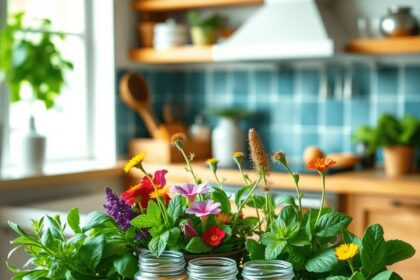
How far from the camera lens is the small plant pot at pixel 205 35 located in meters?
4.42

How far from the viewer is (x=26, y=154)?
394 cm

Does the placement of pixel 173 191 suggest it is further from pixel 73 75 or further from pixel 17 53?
pixel 73 75

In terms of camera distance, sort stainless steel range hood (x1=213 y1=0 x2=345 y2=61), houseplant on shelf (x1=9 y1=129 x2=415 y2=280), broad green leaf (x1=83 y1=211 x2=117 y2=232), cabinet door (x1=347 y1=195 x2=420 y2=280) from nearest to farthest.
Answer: houseplant on shelf (x1=9 y1=129 x2=415 y2=280), broad green leaf (x1=83 y1=211 x2=117 y2=232), cabinet door (x1=347 y1=195 x2=420 y2=280), stainless steel range hood (x1=213 y1=0 x2=345 y2=61)

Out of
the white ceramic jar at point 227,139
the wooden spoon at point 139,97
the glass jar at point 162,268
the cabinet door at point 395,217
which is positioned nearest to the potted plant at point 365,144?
the cabinet door at point 395,217

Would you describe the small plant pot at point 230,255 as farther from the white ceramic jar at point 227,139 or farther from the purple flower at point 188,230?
the white ceramic jar at point 227,139

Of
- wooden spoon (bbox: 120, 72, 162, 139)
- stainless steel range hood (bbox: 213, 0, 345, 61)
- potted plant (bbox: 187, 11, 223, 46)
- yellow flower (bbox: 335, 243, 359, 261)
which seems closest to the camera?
yellow flower (bbox: 335, 243, 359, 261)

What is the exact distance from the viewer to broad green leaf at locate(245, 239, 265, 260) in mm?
1246

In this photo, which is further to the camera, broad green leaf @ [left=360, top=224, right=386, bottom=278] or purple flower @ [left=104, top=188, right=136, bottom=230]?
purple flower @ [left=104, top=188, right=136, bottom=230]

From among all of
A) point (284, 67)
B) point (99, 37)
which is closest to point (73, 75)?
point (99, 37)

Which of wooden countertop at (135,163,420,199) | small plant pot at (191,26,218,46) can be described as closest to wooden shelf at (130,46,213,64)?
small plant pot at (191,26,218,46)

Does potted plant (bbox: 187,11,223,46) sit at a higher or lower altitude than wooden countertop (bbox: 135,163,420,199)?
higher

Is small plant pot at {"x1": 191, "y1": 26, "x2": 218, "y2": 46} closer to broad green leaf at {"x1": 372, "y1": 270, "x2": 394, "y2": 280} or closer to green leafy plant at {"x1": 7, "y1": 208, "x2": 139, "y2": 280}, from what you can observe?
green leafy plant at {"x1": 7, "y1": 208, "x2": 139, "y2": 280}

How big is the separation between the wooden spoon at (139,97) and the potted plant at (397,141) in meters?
1.38

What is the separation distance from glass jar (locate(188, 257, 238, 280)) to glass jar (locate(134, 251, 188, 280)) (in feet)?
0.09
